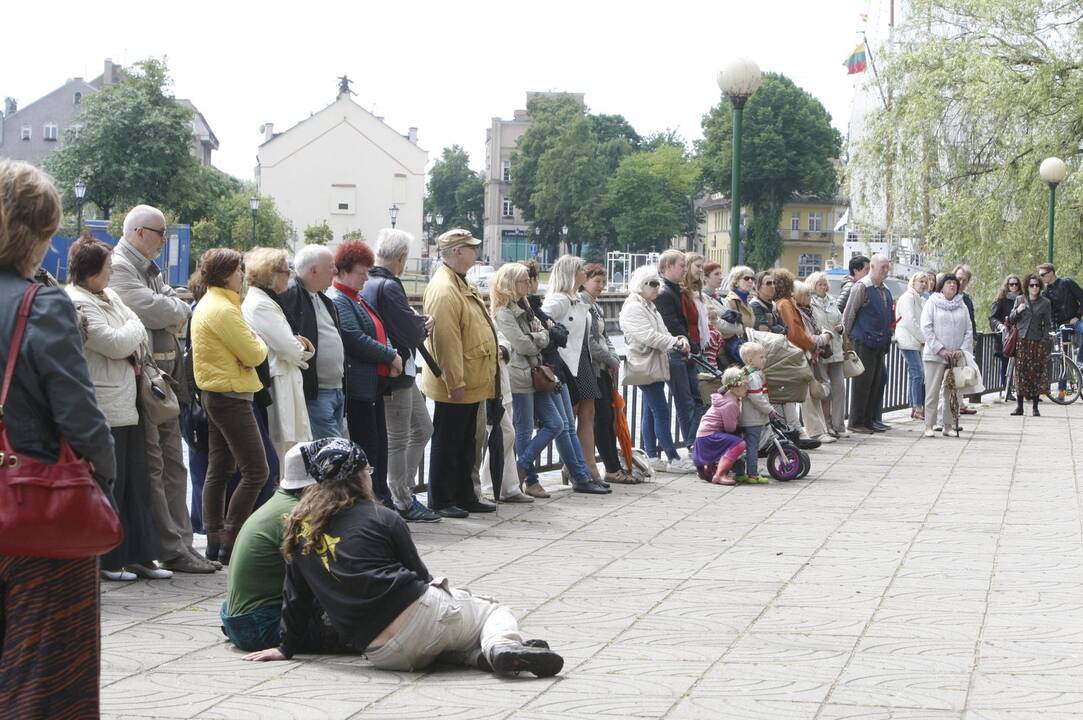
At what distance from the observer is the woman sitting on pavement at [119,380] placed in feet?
25.6

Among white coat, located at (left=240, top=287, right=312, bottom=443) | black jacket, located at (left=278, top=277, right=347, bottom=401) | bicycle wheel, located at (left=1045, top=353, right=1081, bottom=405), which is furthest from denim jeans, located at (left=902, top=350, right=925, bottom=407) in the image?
white coat, located at (left=240, top=287, right=312, bottom=443)

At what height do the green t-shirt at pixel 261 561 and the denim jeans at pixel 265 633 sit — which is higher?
the green t-shirt at pixel 261 561

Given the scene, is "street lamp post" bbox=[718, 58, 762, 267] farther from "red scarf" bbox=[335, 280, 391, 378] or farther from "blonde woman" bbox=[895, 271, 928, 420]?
"red scarf" bbox=[335, 280, 391, 378]

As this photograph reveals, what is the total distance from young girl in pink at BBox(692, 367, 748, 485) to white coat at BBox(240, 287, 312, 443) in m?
4.83

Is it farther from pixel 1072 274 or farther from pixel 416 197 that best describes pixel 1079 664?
pixel 416 197

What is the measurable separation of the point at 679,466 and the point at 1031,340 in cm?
924

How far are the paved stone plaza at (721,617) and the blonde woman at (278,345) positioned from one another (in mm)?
1146

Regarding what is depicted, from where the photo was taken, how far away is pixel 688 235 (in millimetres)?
128125

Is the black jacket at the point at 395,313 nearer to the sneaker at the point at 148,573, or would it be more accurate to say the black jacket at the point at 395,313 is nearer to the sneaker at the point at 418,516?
the sneaker at the point at 418,516

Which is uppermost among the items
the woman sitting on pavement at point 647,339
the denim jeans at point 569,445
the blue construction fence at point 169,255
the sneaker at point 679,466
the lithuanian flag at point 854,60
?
the lithuanian flag at point 854,60

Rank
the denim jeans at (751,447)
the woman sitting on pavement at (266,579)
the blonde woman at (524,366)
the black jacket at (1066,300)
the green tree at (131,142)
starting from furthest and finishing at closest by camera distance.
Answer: the green tree at (131,142)
the black jacket at (1066,300)
the denim jeans at (751,447)
the blonde woman at (524,366)
the woman sitting on pavement at (266,579)

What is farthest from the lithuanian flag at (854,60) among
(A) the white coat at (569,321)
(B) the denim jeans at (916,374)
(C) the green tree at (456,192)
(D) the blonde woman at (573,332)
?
(C) the green tree at (456,192)

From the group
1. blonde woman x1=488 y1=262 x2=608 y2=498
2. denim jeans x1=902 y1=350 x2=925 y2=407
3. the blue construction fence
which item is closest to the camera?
blonde woman x1=488 y1=262 x2=608 y2=498

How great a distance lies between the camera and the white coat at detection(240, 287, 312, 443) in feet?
29.9
